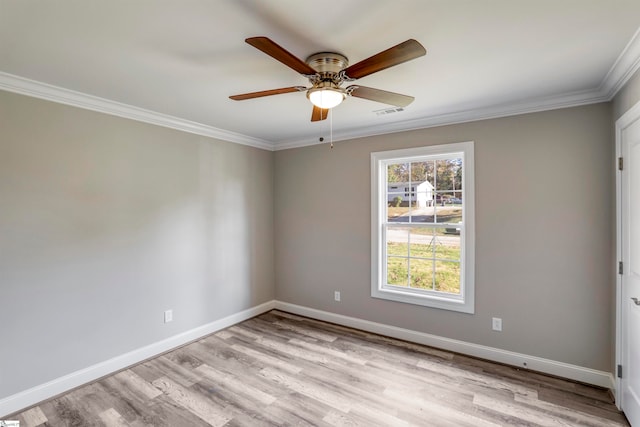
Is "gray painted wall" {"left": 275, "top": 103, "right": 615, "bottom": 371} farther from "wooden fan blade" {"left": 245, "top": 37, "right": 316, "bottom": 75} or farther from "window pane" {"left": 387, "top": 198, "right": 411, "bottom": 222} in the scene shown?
"wooden fan blade" {"left": 245, "top": 37, "right": 316, "bottom": 75}

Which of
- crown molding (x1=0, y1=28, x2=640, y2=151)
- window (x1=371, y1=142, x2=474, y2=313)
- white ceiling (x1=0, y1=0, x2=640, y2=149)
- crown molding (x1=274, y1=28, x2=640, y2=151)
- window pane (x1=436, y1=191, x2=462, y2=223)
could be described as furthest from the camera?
window pane (x1=436, y1=191, x2=462, y2=223)

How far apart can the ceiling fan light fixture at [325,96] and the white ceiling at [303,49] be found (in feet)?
0.83

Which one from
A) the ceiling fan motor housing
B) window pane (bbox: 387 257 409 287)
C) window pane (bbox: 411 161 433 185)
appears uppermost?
the ceiling fan motor housing

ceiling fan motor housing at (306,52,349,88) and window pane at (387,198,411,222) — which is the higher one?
ceiling fan motor housing at (306,52,349,88)

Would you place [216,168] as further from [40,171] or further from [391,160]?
[391,160]

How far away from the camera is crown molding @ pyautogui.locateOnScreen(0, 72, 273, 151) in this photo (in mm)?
2305

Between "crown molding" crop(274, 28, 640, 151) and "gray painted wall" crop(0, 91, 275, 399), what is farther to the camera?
"gray painted wall" crop(0, 91, 275, 399)

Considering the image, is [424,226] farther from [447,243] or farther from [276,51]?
[276,51]

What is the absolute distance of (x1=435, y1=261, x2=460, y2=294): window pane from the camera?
3322 millimetres

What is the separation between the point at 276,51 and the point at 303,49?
50cm

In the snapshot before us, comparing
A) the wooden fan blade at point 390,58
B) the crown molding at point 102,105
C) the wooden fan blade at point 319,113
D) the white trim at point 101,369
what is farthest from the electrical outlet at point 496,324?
the crown molding at point 102,105

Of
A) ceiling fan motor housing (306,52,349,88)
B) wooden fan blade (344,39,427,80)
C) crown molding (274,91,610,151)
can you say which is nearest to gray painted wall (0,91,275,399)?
crown molding (274,91,610,151)

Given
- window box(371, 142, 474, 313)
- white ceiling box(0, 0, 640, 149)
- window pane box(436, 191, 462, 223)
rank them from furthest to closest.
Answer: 1. window pane box(436, 191, 462, 223)
2. window box(371, 142, 474, 313)
3. white ceiling box(0, 0, 640, 149)

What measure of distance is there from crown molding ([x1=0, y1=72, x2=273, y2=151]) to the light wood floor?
241 centimetres
